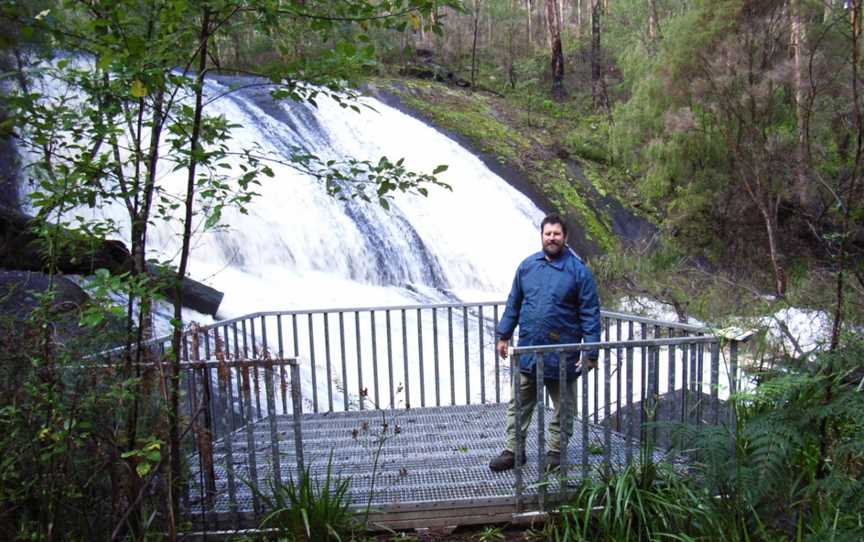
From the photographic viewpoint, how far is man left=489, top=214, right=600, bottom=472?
448 cm

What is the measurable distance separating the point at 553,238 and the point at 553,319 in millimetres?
529

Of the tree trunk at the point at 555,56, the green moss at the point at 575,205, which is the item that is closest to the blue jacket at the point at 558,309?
the green moss at the point at 575,205

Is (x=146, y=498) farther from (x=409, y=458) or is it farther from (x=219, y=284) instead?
(x=219, y=284)

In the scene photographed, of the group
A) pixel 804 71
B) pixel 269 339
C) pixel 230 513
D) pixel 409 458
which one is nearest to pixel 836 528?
pixel 409 458

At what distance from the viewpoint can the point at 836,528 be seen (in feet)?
10.7

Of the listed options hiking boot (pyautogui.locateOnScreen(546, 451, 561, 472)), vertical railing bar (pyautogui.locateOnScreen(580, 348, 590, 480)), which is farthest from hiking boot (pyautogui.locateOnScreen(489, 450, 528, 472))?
vertical railing bar (pyautogui.locateOnScreen(580, 348, 590, 480))

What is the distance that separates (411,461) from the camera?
15.4 ft

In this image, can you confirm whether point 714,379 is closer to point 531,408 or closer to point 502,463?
point 531,408

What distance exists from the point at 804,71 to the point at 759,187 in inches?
107

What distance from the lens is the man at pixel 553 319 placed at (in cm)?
448

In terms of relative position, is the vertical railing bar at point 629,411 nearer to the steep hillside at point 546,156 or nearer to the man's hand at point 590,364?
the man's hand at point 590,364

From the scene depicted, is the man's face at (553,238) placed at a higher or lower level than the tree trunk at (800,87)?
lower

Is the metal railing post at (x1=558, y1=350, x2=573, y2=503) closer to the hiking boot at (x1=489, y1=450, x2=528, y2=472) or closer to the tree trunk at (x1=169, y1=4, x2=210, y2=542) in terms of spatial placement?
the hiking boot at (x1=489, y1=450, x2=528, y2=472)

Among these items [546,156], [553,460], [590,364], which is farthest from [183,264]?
[546,156]
